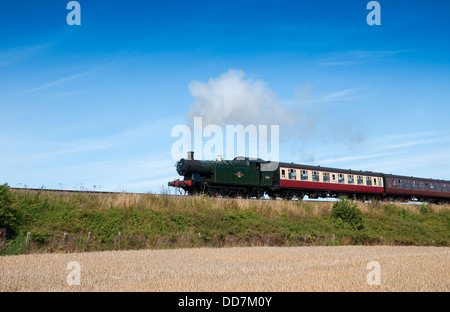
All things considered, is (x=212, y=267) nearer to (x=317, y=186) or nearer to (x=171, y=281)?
(x=171, y=281)

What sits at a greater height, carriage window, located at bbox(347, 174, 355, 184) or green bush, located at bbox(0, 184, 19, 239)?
carriage window, located at bbox(347, 174, 355, 184)

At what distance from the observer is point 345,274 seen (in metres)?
11.1

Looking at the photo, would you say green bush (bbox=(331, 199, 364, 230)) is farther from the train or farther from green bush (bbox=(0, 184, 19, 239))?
green bush (bbox=(0, 184, 19, 239))

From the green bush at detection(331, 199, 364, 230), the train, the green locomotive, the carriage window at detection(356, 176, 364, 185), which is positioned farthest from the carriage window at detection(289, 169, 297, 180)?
the carriage window at detection(356, 176, 364, 185)

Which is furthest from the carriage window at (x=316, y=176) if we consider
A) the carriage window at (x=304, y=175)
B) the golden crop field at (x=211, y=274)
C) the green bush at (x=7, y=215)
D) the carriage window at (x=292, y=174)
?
the green bush at (x=7, y=215)

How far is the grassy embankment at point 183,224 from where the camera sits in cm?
1742

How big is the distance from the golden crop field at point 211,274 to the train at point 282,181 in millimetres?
18265

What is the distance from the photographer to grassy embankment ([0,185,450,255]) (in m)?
17.4

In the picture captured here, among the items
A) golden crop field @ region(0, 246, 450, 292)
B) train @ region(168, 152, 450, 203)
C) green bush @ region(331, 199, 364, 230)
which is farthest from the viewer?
train @ region(168, 152, 450, 203)

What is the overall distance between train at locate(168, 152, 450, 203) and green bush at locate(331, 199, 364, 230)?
9319mm

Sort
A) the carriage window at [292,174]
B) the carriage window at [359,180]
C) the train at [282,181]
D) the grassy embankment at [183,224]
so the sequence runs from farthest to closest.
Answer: the carriage window at [359,180] → the carriage window at [292,174] → the train at [282,181] → the grassy embankment at [183,224]

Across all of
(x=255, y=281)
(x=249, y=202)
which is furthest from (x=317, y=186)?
(x=255, y=281)

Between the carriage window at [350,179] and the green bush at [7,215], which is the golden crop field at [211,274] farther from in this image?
the carriage window at [350,179]
